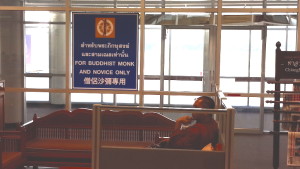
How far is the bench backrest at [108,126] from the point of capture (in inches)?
251

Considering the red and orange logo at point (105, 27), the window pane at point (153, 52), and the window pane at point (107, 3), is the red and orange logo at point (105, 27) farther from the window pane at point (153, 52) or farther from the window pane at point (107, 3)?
the window pane at point (153, 52)

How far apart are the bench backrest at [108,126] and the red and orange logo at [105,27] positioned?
1398 mm

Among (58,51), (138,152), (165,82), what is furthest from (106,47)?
(138,152)

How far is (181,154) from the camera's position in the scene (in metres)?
3.91

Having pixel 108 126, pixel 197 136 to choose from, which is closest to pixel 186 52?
pixel 108 126

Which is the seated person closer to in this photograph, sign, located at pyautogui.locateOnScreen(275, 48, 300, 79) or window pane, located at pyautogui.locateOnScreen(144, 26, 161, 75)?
sign, located at pyautogui.locateOnScreen(275, 48, 300, 79)

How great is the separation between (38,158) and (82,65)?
6.37 feet

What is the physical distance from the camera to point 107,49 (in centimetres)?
730

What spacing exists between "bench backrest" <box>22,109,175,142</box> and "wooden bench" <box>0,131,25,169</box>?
0.38 m

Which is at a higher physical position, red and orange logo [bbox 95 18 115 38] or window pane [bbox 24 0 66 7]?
window pane [bbox 24 0 66 7]

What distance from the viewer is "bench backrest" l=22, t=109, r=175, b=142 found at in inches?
251

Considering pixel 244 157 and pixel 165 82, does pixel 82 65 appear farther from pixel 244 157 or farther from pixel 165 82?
pixel 244 157

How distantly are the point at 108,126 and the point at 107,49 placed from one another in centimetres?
142

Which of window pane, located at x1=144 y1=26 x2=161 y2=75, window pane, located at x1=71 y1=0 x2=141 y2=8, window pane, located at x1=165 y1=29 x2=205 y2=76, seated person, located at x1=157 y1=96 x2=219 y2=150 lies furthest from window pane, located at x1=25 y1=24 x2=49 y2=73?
seated person, located at x1=157 y1=96 x2=219 y2=150
